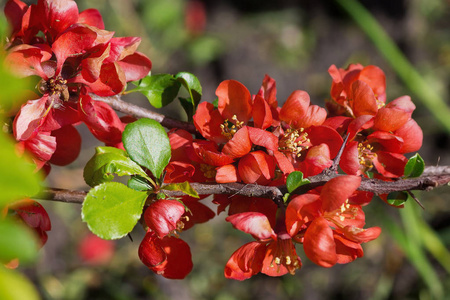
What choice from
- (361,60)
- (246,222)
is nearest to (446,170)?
(246,222)

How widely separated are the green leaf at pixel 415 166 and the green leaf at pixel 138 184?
42 centimetres

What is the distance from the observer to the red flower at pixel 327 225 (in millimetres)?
548

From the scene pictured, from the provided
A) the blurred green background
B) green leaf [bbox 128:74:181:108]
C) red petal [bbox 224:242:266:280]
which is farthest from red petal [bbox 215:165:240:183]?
the blurred green background

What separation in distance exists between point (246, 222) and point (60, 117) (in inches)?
13.4

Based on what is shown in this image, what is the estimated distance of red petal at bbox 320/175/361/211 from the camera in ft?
1.78

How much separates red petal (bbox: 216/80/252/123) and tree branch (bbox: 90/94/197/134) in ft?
0.28

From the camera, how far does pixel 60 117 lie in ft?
2.10

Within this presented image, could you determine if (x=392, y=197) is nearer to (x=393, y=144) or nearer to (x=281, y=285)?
(x=393, y=144)

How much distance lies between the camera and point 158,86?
76cm

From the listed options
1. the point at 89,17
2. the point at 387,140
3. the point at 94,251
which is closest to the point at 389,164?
the point at 387,140

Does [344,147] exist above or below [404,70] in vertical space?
above

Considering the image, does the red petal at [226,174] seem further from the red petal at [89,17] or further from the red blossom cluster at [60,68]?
the red petal at [89,17]

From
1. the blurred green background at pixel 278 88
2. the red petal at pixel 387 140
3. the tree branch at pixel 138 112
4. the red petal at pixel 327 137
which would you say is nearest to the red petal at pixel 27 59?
the tree branch at pixel 138 112

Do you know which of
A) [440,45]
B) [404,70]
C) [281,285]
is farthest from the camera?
[440,45]
